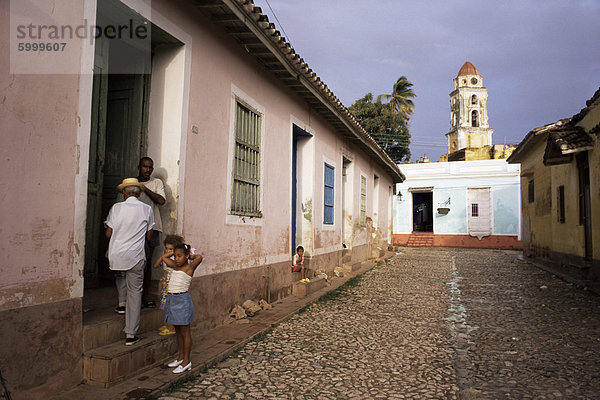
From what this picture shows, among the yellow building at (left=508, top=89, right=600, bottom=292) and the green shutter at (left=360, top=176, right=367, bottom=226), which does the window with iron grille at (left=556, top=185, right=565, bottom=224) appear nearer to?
the yellow building at (left=508, top=89, right=600, bottom=292)

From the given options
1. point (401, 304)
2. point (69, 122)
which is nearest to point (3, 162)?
point (69, 122)

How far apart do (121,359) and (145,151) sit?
86.2 inches

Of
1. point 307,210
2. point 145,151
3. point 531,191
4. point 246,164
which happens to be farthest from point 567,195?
point 145,151

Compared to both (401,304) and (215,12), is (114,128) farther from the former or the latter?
(401,304)

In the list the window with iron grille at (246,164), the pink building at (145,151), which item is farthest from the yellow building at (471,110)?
the window with iron grille at (246,164)

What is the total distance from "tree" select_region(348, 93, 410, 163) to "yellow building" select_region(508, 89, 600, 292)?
14.6 m

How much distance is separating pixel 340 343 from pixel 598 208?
22.4 ft

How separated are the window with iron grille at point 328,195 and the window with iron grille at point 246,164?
11.5ft

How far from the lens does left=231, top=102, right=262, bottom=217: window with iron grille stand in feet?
19.0

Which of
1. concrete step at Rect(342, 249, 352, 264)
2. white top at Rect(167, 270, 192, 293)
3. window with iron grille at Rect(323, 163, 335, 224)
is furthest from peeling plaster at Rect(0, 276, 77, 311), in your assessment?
concrete step at Rect(342, 249, 352, 264)

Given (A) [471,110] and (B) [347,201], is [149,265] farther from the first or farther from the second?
(A) [471,110]

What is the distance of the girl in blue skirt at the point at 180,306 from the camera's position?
139 inches

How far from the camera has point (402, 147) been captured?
30547 millimetres

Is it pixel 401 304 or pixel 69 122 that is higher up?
pixel 69 122
